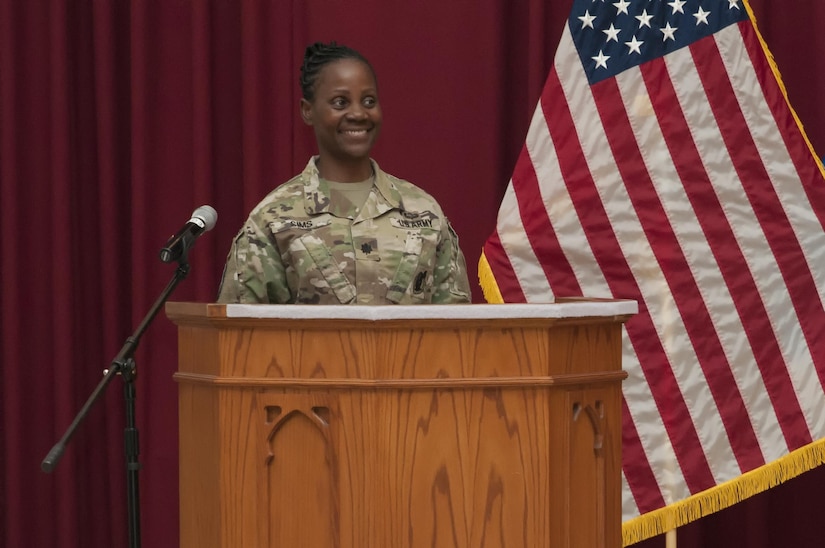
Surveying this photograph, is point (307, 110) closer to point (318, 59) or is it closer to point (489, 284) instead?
point (318, 59)

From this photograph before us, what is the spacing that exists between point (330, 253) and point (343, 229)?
7 centimetres

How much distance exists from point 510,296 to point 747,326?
26.9 inches

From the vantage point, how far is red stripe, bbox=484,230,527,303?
138 inches

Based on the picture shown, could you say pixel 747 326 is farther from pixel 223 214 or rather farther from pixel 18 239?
pixel 18 239

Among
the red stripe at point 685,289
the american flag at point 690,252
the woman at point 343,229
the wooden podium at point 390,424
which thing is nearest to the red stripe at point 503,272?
the american flag at point 690,252

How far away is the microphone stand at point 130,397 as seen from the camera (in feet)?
7.32

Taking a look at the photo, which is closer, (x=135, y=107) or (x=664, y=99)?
(x=664, y=99)

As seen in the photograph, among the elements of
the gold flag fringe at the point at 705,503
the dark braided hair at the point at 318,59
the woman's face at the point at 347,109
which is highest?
the dark braided hair at the point at 318,59

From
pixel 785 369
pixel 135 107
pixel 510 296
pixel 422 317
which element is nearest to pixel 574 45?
pixel 510 296

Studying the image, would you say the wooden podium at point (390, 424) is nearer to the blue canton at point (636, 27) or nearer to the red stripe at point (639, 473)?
the red stripe at point (639, 473)

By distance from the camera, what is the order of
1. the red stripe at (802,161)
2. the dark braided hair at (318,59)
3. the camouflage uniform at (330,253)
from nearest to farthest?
the camouflage uniform at (330,253) → the dark braided hair at (318,59) → the red stripe at (802,161)

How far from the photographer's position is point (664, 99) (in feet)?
11.6

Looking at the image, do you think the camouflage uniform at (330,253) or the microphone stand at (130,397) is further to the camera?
the camouflage uniform at (330,253)

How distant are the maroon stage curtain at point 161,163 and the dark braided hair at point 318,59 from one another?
1.25 m
